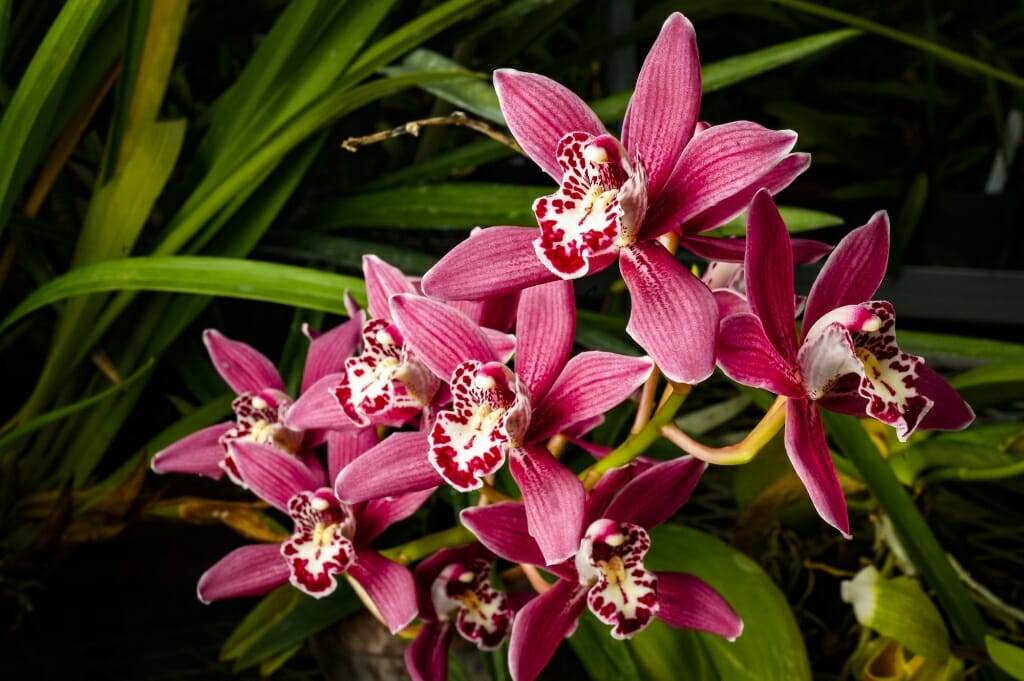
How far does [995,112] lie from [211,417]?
1.03 meters

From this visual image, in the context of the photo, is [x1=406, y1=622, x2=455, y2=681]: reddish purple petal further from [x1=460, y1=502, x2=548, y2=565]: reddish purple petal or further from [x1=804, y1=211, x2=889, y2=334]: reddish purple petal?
[x1=804, y1=211, x2=889, y2=334]: reddish purple petal

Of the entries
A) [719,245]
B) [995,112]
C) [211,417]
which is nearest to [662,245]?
[719,245]

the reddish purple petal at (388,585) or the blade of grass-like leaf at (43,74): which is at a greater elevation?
the blade of grass-like leaf at (43,74)

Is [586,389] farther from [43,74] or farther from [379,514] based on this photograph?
[43,74]

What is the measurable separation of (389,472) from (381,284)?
85 mm

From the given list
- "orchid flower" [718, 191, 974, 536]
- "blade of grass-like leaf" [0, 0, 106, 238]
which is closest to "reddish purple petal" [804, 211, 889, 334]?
"orchid flower" [718, 191, 974, 536]

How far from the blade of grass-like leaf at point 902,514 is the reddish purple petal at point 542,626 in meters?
Result: 0.15

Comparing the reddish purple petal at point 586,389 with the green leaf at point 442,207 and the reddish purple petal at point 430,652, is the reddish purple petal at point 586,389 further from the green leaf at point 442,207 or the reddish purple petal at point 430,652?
the green leaf at point 442,207

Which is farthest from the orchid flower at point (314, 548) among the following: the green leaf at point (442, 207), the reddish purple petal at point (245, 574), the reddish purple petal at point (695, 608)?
the green leaf at point (442, 207)

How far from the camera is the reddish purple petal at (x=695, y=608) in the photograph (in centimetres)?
45

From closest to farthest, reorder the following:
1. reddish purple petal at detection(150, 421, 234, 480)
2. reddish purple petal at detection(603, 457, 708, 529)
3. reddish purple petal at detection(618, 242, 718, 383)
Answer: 1. reddish purple petal at detection(618, 242, 718, 383)
2. reddish purple petal at detection(603, 457, 708, 529)
3. reddish purple petal at detection(150, 421, 234, 480)

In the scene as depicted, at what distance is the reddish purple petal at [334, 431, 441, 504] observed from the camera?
0.40 meters

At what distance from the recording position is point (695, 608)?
449 mm

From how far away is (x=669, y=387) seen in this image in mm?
389
